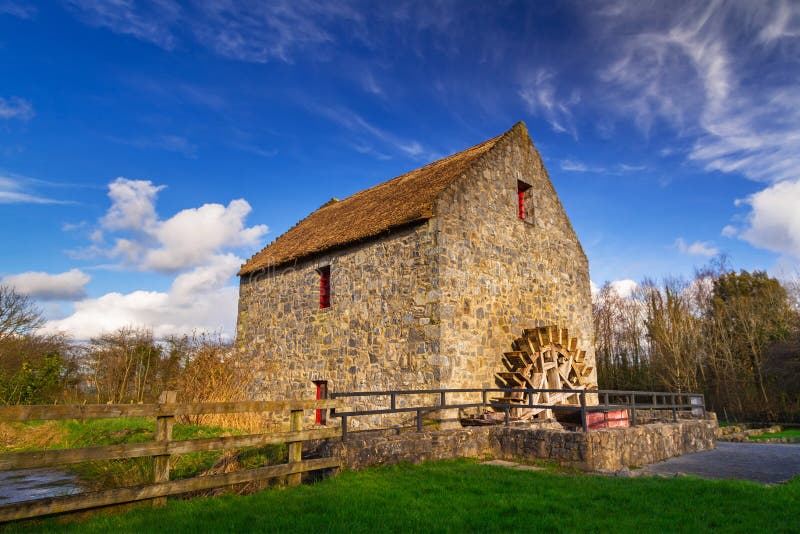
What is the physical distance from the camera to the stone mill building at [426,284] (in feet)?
38.2

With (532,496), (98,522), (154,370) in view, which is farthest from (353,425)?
(154,370)

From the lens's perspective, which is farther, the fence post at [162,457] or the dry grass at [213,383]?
the dry grass at [213,383]

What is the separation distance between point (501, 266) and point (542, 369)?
2.89m

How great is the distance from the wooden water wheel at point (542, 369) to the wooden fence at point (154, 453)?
6.19 meters

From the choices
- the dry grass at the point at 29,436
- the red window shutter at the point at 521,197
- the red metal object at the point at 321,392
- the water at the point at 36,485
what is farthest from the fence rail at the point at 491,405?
the dry grass at the point at 29,436

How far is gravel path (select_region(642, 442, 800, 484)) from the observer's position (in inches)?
325

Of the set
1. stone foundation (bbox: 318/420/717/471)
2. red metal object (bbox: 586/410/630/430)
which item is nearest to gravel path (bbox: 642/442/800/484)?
stone foundation (bbox: 318/420/717/471)

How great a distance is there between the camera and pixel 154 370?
20.6 metres

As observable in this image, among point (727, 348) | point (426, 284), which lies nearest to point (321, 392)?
point (426, 284)

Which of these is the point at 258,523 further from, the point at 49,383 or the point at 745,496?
the point at 49,383

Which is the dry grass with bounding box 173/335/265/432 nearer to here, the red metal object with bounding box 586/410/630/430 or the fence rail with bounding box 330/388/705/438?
the fence rail with bounding box 330/388/705/438

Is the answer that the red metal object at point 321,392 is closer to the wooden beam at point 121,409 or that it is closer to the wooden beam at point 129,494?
the wooden beam at point 121,409

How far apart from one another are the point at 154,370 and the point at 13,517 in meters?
17.9

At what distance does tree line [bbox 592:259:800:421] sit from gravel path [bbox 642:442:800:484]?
1432cm
